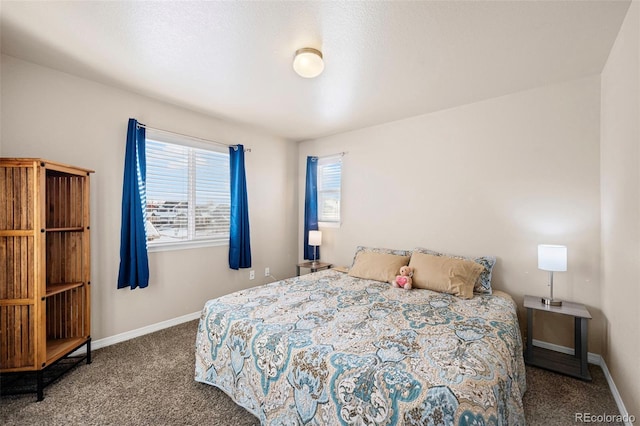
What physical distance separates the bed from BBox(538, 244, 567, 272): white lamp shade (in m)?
0.45

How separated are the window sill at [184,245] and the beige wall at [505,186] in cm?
203

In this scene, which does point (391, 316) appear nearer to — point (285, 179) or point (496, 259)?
point (496, 259)

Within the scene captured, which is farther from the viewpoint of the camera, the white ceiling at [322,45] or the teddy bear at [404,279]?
the teddy bear at [404,279]

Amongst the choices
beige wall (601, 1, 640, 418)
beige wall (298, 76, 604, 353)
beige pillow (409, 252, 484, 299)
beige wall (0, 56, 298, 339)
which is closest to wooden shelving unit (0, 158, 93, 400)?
beige wall (0, 56, 298, 339)

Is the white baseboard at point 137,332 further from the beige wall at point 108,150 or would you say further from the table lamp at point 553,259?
the table lamp at point 553,259

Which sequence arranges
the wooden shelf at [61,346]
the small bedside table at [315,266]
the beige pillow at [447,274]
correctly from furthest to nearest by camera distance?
the small bedside table at [315,266] → the beige pillow at [447,274] → the wooden shelf at [61,346]

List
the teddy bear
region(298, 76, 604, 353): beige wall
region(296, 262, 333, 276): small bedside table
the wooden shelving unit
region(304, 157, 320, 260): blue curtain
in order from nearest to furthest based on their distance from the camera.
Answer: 1. the wooden shelving unit
2. region(298, 76, 604, 353): beige wall
3. the teddy bear
4. region(296, 262, 333, 276): small bedside table
5. region(304, 157, 320, 260): blue curtain

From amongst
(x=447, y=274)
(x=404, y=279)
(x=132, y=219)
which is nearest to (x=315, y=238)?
(x=404, y=279)

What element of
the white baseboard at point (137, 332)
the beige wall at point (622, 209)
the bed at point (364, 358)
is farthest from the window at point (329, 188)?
the beige wall at point (622, 209)

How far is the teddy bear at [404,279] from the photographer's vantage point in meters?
2.75

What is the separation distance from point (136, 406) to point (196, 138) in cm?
271

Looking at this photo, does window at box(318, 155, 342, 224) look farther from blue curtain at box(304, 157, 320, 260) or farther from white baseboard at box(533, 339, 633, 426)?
white baseboard at box(533, 339, 633, 426)

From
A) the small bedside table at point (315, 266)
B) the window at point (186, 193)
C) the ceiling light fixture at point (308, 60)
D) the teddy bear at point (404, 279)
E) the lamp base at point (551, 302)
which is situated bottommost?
the small bedside table at point (315, 266)

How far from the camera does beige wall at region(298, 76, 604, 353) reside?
8.10 feet
